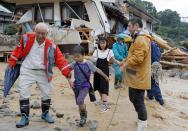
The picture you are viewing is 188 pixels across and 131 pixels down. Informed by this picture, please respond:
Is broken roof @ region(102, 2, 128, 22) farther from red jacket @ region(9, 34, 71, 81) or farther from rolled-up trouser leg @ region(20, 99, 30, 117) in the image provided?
rolled-up trouser leg @ region(20, 99, 30, 117)

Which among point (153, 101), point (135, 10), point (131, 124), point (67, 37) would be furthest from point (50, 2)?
point (131, 124)

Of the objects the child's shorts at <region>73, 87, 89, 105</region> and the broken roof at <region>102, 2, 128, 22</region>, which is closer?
the child's shorts at <region>73, 87, 89, 105</region>

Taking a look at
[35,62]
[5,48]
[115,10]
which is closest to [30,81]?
[35,62]

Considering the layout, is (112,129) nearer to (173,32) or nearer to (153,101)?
(153,101)

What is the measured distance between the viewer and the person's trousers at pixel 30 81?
3.17 metres

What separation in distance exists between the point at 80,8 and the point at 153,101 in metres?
11.3

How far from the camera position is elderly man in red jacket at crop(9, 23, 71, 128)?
3.18 meters

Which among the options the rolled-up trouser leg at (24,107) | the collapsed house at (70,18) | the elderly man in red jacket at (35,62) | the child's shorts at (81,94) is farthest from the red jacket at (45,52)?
the collapsed house at (70,18)

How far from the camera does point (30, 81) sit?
10.7 feet

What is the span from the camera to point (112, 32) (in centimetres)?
1812

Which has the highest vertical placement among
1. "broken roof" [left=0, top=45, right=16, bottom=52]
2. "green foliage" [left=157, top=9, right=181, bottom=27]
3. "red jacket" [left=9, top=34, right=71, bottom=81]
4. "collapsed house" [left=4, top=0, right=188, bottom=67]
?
"green foliage" [left=157, top=9, right=181, bottom=27]

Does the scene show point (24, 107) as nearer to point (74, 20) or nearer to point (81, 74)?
point (81, 74)

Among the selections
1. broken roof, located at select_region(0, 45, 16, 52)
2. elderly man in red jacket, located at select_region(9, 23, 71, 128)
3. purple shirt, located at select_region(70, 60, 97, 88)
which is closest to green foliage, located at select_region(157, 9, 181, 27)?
broken roof, located at select_region(0, 45, 16, 52)

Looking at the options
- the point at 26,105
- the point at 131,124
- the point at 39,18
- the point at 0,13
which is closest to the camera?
the point at 26,105
